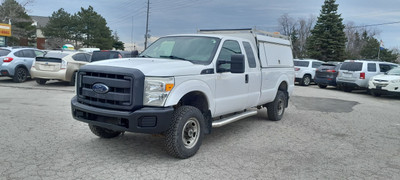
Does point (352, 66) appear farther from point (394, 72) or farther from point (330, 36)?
point (330, 36)

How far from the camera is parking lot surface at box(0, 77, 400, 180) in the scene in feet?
14.4

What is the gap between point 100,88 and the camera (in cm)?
459

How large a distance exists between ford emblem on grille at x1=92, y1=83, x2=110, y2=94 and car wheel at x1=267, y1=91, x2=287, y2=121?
467 centimetres

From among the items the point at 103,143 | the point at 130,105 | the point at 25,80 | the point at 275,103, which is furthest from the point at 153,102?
the point at 25,80

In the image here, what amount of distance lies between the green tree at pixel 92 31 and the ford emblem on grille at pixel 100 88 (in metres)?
52.6

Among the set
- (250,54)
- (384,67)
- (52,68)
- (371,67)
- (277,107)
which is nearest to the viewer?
(250,54)

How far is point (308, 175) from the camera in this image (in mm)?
4457

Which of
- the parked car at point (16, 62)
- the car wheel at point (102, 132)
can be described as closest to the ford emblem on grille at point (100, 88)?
the car wheel at point (102, 132)

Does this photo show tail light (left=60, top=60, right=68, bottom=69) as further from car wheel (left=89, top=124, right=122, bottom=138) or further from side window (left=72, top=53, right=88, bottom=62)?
car wheel (left=89, top=124, right=122, bottom=138)

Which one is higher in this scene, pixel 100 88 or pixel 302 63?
pixel 302 63

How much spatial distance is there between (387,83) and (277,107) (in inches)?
341

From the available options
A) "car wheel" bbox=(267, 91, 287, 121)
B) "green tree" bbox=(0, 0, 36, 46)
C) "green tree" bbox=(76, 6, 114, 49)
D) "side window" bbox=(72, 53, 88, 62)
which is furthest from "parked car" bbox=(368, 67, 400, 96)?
"green tree" bbox=(76, 6, 114, 49)

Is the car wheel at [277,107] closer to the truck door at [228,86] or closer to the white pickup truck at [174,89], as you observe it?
the white pickup truck at [174,89]

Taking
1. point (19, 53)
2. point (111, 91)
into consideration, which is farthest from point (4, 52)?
point (111, 91)
